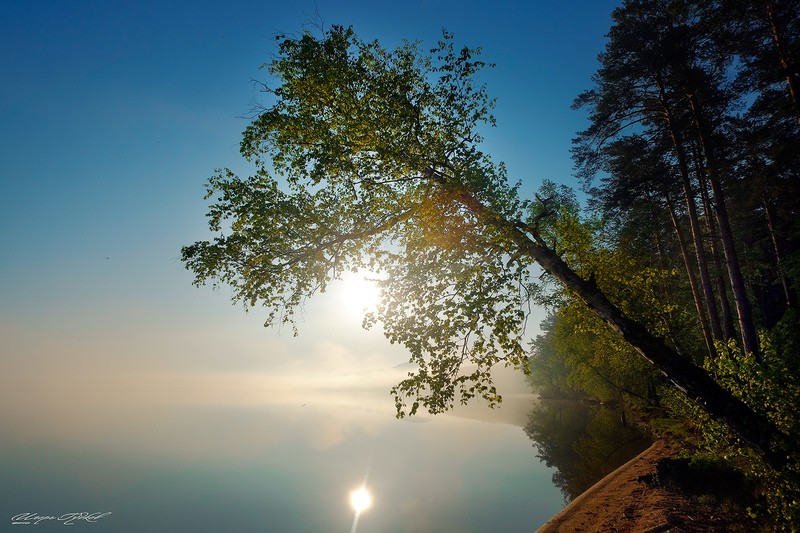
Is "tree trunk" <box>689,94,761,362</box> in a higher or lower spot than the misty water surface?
higher

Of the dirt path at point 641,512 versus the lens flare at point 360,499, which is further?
the lens flare at point 360,499

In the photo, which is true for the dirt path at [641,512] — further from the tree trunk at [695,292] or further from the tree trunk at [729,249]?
the tree trunk at [695,292]

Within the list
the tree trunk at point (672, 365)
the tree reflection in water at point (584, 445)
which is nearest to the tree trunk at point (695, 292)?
the tree reflection in water at point (584, 445)

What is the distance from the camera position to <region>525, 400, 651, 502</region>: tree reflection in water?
20.6 metres

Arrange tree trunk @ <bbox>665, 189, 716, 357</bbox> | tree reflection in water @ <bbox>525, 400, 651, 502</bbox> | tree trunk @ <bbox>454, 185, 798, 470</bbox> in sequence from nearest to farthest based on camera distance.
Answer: tree trunk @ <bbox>454, 185, 798, 470</bbox>
tree trunk @ <bbox>665, 189, 716, 357</bbox>
tree reflection in water @ <bbox>525, 400, 651, 502</bbox>

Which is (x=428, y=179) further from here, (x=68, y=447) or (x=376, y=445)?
(x=68, y=447)

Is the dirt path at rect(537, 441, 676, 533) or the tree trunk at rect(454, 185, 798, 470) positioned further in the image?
the dirt path at rect(537, 441, 676, 533)

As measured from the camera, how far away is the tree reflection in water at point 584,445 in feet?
67.7

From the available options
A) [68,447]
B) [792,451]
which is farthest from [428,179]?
[68,447]

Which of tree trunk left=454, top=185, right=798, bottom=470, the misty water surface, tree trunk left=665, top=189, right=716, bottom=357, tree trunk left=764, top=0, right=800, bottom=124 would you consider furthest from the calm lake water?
tree trunk left=764, top=0, right=800, bottom=124

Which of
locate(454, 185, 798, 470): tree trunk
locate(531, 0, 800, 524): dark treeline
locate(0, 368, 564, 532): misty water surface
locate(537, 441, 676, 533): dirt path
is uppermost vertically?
locate(531, 0, 800, 524): dark treeline

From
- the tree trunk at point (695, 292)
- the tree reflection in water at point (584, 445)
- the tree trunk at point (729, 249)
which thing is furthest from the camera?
the tree reflection in water at point (584, 445)

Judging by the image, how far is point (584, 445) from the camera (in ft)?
90.0

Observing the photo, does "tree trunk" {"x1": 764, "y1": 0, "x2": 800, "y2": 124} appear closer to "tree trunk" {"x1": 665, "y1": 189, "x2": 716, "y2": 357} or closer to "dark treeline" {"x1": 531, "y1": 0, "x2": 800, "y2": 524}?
"dark treeline" {"x1": 531, "y1": 0, "x2": 800, "y2": 524}
